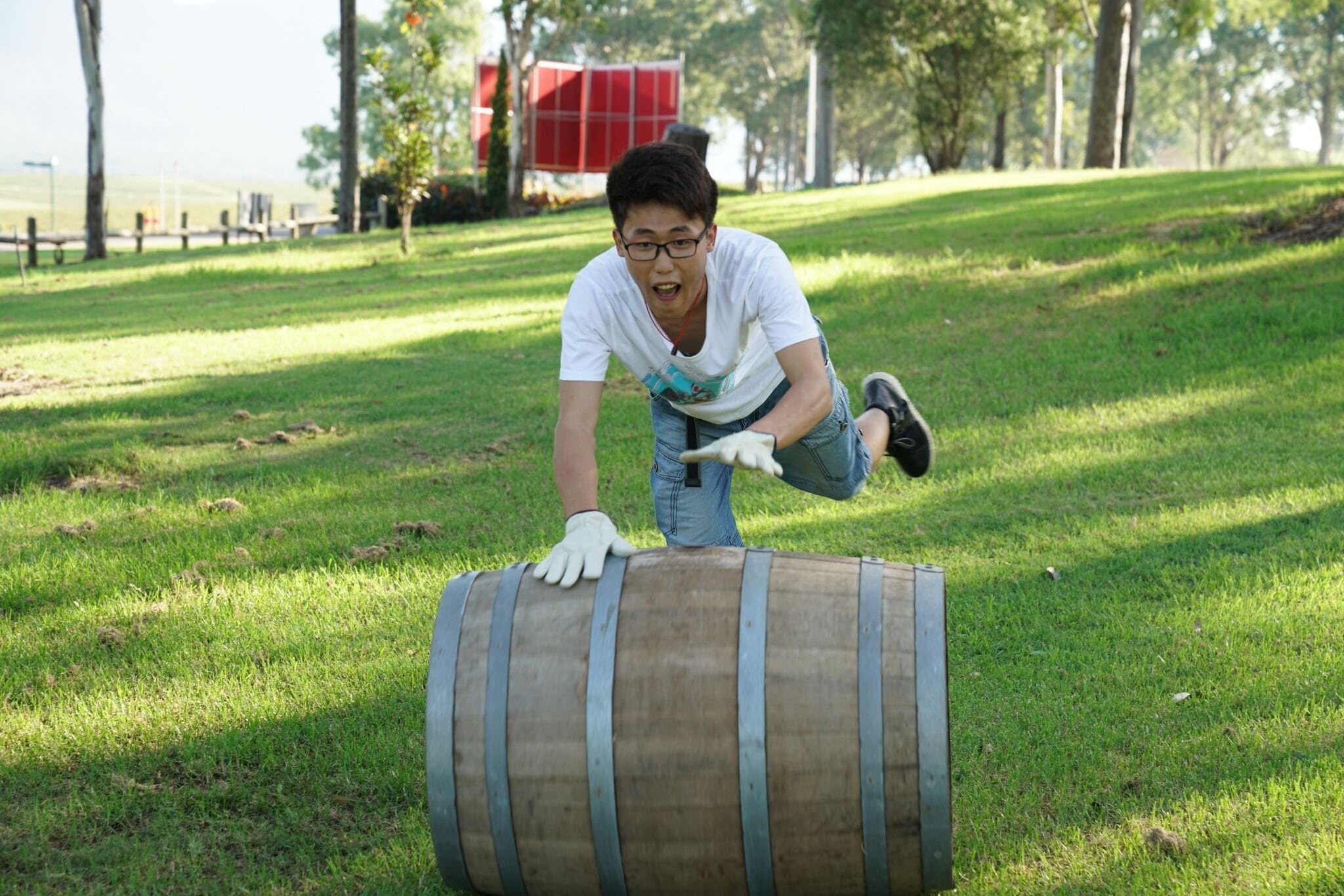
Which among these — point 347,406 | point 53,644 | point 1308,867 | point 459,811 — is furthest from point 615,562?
point 347,406

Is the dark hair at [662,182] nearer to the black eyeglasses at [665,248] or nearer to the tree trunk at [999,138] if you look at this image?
the black eyeglasses at [665,248]

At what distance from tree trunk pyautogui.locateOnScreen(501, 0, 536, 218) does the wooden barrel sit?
29.9 m

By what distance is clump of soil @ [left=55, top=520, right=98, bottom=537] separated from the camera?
586cm

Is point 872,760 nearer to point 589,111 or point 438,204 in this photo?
point 438,204

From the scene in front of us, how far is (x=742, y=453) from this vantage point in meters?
3.18

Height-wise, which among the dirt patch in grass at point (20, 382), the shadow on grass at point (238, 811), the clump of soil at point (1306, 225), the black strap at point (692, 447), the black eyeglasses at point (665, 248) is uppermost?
the clump of soil at point (1306, 225)

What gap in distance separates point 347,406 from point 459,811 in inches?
257

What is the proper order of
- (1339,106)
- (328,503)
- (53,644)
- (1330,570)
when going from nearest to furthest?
(53,644) < (1330,570) < (328,503) < (1339,106)

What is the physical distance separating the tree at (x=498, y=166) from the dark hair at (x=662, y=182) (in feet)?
99.8

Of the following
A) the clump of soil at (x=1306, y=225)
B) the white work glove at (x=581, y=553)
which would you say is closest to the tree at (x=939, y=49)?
the clump of soil at (x=1306, y=225)

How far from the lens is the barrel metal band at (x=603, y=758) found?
2.78 metres

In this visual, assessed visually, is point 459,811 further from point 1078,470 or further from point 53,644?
point 1078,470

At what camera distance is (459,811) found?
2.90 m

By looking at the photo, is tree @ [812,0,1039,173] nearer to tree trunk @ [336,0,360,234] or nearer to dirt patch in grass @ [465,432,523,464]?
tree trunk @ [336,0,360,234]
